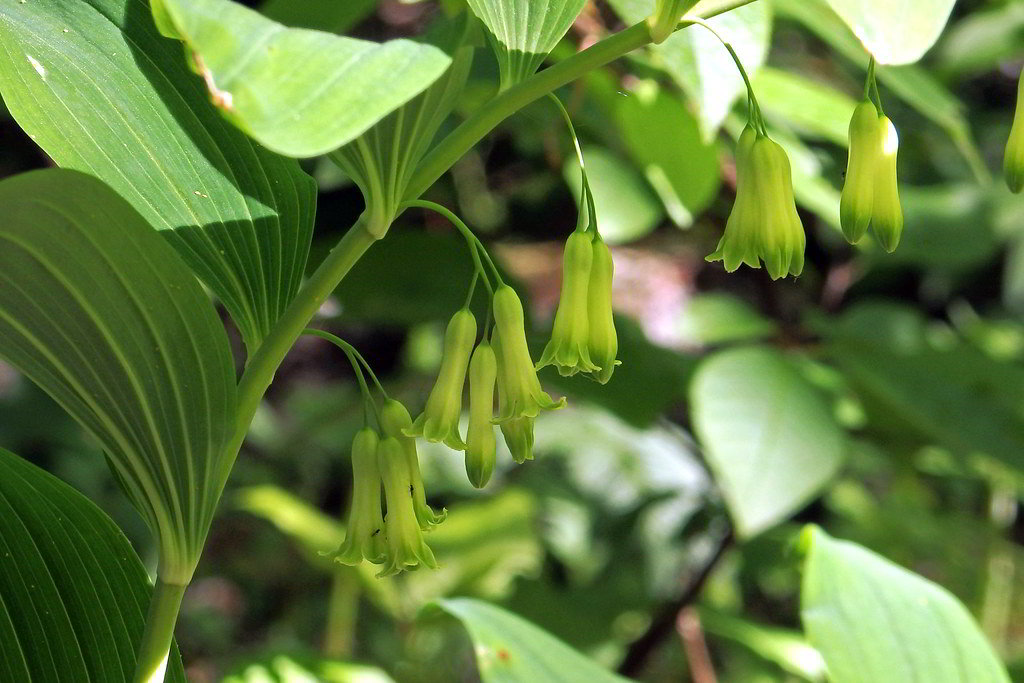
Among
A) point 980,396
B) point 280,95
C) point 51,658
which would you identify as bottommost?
point 980,396

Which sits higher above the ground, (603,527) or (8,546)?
(8,546)

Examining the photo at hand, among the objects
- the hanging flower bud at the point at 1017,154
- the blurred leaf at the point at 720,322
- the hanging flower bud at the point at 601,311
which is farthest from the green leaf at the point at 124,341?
the blurred leaf at the point at 720,322

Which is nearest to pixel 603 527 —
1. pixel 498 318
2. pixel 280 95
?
pixel 498 318

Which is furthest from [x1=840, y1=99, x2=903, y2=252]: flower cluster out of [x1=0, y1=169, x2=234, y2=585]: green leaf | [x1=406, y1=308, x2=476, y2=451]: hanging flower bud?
[x1=0, y1=169, x2=234, y2=585]: green leaf

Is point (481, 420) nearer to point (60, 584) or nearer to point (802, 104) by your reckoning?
point (60, 584)

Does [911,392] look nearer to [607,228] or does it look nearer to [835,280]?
[607,228]

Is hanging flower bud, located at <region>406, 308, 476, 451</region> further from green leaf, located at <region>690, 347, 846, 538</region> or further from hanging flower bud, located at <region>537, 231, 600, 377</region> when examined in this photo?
green leaf, located at <region>690, 347, 846, 538</region>

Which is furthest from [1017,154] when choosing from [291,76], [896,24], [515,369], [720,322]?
[720,322]
